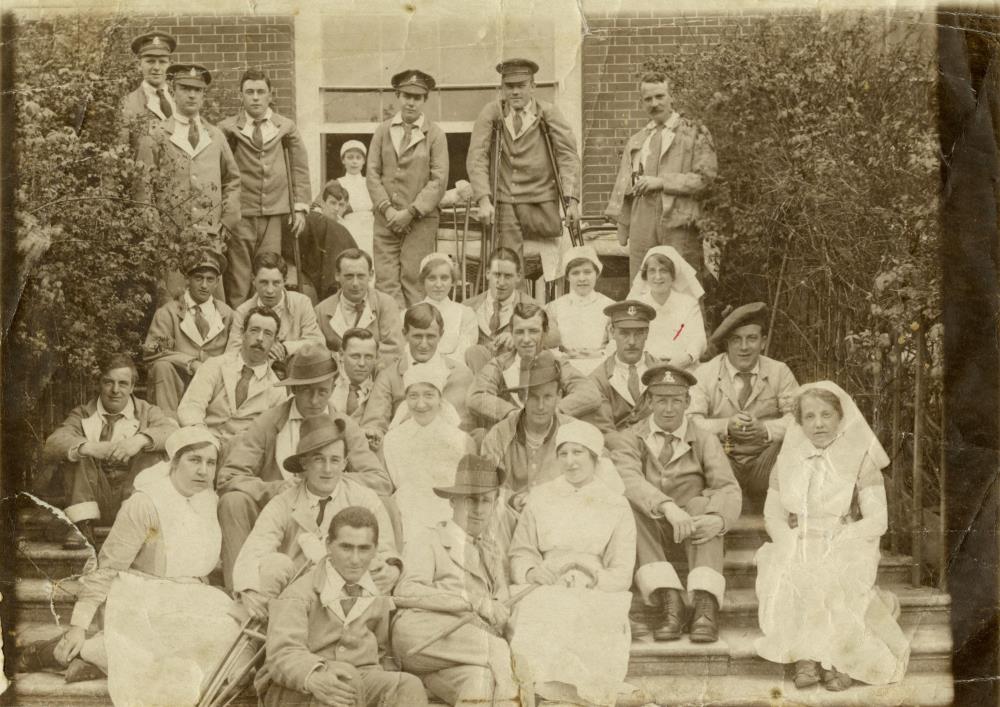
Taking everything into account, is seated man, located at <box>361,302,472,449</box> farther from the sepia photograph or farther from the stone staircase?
the stone staircase

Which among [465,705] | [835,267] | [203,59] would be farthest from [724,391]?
[203,59]

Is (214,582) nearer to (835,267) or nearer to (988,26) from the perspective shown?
(835,267)

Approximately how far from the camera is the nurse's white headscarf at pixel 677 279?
6461mm

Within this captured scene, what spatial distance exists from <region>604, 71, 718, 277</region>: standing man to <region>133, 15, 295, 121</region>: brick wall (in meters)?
1.78

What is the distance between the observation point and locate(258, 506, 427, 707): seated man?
589 centimetres

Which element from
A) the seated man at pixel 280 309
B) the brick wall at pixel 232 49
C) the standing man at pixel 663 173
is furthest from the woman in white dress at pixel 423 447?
the brick wall at pixel 232 49

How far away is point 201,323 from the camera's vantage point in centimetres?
645

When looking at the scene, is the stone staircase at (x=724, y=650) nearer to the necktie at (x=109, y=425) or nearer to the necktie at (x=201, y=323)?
the necktie at (x=109, y=425)

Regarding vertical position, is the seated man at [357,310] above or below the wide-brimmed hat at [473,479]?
above

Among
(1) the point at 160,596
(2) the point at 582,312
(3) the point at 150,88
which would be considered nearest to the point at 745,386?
(2) the point at 582,312

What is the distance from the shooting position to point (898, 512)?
6.32 metres

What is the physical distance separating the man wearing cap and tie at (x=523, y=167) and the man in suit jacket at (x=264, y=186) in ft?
2.89

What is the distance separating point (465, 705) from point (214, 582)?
52.6 inches

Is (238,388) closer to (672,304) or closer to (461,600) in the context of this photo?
(461,600)
